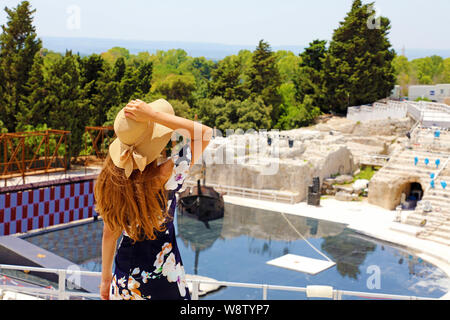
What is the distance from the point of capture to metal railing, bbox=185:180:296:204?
85.7 feet

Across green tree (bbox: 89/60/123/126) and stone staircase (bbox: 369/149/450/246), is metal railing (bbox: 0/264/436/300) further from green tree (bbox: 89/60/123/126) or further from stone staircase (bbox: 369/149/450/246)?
green tree (bbox: 89/60/123/126)

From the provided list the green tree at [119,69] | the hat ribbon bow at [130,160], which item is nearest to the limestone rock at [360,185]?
the green tree at [119,69]

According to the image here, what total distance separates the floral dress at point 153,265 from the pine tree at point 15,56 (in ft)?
105

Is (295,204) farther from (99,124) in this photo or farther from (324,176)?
(99,124)

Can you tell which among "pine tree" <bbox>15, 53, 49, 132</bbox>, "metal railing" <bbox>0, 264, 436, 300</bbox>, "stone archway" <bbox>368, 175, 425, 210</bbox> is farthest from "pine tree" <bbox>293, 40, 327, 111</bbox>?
"metal railing" <bbox>0, 264, 436, 300</bbox>

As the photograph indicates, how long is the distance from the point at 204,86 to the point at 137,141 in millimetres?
54794

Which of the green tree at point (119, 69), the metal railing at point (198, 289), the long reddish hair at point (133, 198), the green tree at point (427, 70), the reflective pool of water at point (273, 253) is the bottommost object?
the reflective pool of water at point (273, 253)

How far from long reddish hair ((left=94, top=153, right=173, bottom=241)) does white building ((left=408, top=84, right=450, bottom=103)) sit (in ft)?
199

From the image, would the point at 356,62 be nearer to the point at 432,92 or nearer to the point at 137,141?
the point at 432,92

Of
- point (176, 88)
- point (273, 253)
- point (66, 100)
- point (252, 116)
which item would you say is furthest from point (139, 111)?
point (176, 88)

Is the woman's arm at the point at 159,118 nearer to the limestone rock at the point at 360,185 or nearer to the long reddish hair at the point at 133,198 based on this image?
the long reddish hair at the point at 133,198

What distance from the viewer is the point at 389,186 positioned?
990 inches

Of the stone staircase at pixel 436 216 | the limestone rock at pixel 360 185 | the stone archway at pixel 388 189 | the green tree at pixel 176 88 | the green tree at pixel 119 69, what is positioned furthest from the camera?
the green tree at pixel 176 88

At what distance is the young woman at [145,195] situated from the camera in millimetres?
3021
